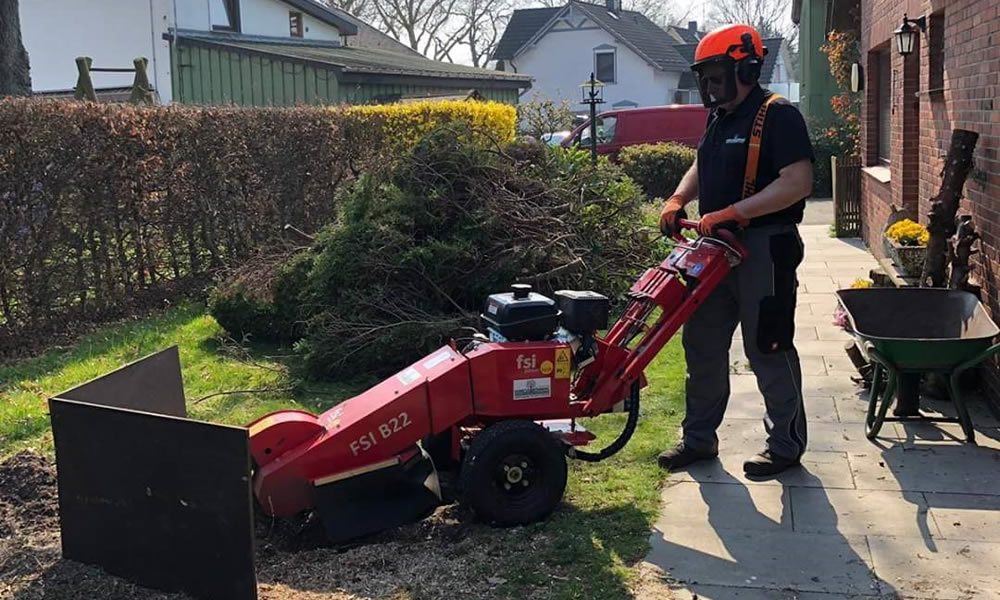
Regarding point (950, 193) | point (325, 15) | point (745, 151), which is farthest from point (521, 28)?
point (745, 151)

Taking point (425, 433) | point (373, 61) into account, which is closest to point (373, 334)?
point (425, 433)

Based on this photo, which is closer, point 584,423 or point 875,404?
point 875,404

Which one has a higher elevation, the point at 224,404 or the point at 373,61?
the point at 373,61

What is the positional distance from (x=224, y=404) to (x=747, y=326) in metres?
3.52

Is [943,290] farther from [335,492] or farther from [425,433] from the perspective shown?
[335,492]

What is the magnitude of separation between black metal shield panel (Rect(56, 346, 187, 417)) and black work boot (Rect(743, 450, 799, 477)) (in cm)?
275

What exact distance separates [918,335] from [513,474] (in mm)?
2907

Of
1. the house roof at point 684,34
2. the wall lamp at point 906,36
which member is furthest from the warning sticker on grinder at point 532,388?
the house roof at point 684,34

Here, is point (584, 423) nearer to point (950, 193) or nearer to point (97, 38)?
point (950, 193)

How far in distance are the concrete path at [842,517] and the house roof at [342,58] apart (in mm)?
16263

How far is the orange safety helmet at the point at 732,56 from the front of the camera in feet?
15.3

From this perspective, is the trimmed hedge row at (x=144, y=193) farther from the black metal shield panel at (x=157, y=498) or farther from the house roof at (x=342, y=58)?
the house roof at (x=342, y=58)

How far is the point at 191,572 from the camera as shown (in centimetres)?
363

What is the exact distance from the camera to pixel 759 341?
475 cm
